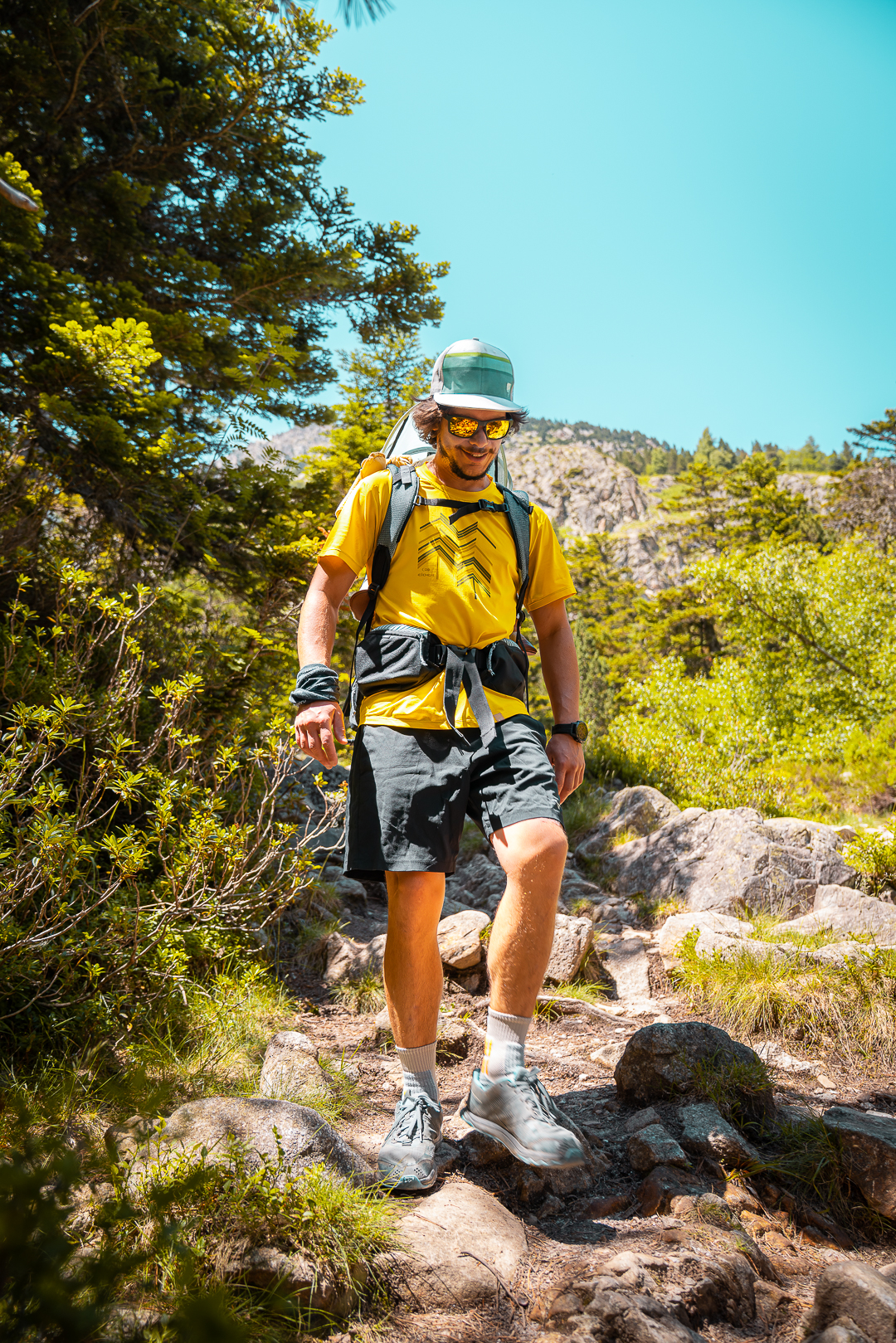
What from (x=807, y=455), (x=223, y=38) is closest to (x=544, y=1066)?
(x=223, y=38)

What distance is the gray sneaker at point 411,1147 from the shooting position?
2178mm

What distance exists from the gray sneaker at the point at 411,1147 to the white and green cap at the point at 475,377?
90.1 inches

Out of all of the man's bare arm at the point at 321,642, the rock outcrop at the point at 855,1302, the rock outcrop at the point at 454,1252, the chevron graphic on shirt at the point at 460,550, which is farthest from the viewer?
the chevron graphic on shirt at the point at 460,550

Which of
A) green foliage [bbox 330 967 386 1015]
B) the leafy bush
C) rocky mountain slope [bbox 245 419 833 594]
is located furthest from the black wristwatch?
rocky mountain slope [bbox 245 419 833 594]

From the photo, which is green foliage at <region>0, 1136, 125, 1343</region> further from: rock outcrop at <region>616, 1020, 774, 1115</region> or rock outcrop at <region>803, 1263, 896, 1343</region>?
rock outcrop at <region>616, 1020, 774, 1115</region>

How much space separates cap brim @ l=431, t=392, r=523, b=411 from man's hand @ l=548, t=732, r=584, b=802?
1.20 metres

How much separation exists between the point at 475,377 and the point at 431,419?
0.37 metres

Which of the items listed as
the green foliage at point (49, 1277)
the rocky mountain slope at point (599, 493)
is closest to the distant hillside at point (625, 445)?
the rocky mountain slope at point (599, 493)

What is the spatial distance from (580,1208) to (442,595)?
6.39ft

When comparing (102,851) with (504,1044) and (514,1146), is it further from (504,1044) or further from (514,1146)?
(514,1146)

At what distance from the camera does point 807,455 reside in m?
120

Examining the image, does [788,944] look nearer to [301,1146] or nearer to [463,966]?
[463,966]

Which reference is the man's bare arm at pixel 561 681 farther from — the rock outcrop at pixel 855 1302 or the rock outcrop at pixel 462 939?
the rock outcrop at pixel 462 939

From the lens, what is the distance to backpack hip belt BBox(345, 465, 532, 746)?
2.51 meters
